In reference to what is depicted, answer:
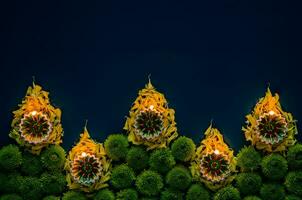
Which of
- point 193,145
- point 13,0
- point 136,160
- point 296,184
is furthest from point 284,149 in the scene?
point 13,0

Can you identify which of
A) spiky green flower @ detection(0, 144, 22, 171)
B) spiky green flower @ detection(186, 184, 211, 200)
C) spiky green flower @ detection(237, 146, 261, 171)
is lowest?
spiky green flower @ detection(186, 184, 211, 200)

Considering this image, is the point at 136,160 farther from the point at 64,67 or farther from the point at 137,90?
the point at 64,67

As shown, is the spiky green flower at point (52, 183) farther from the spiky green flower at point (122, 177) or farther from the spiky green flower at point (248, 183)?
the spiky green flower at point (248, 183)

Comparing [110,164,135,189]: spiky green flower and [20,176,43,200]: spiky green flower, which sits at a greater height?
[110,164,135,189]: spiky green flower

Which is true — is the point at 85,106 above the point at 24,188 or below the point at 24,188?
above

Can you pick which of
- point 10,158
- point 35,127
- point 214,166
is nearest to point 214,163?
point 214,166

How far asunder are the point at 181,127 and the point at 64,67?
681mm

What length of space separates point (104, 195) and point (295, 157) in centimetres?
99

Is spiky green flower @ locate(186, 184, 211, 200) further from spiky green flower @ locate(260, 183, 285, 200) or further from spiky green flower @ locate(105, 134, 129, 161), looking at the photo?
spiky green flower @ locate(105, 134, 129, 161)

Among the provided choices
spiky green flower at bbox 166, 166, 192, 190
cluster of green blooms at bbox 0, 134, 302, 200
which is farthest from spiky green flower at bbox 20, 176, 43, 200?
spiky green flower at bbox 166, 166, 192, 190

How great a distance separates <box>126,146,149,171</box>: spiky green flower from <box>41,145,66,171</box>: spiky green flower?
34cm

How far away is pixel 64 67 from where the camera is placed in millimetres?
3014

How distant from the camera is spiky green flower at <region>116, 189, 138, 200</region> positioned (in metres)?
2.93

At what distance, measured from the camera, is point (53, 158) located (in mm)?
2967
